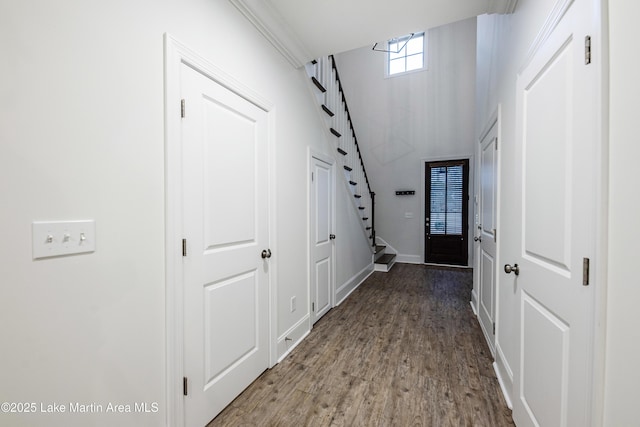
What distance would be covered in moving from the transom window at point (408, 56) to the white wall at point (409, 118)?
0.18m

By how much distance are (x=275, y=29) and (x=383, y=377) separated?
2792 mm

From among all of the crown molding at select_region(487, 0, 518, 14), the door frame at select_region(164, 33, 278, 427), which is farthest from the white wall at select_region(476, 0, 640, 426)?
the door frame at select_region(164, 33, 278, 427)

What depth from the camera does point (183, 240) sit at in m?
1.41

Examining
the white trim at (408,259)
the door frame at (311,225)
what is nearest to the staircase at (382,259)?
the white trim at (408,259)

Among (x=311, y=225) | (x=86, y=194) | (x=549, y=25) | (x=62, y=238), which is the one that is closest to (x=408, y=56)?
(x=311, y=225)

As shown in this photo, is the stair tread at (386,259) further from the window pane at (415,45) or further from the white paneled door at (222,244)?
the window pane at (415,45)

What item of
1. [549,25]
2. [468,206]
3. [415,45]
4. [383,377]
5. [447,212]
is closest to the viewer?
[549,25]

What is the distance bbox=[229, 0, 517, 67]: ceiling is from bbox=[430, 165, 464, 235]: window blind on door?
4192mm

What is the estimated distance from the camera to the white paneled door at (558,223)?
2.92 feet

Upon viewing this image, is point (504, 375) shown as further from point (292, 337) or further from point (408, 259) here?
point (408, 259)

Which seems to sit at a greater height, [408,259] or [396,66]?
[396,66]

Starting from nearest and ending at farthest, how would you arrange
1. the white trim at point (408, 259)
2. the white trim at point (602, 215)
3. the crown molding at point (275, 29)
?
the white trim at point (602, 215)
the crown molding at point (275, 29)
the white trim at point (408, 259)

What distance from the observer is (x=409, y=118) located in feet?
20.0

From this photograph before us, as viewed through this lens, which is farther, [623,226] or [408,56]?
[408,56]
